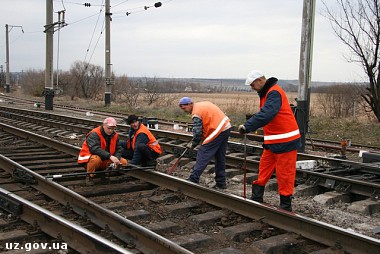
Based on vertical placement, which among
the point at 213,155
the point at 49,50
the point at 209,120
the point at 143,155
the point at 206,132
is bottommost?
the point at 143,155

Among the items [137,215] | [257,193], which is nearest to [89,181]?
[137,215]

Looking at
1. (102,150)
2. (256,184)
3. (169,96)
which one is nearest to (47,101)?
(169,96)

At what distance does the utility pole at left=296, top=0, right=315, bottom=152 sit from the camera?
1157 cm

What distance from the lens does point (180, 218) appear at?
19.1 ft

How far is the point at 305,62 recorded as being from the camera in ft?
38.1

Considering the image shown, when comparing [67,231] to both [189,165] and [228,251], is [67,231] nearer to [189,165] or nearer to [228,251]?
[228,251]

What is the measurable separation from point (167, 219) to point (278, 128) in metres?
1.96

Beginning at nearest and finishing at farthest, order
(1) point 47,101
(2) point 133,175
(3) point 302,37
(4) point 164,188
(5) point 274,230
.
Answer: (5) point 274,230 < (4) point 164,188 < (2) point 133,175 < (3) point 302,37 < (1) point 47,101

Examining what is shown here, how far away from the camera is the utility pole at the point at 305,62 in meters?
11.6

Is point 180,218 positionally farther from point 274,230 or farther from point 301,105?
point 301,105

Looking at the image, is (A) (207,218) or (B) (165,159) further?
(B) (165,159)

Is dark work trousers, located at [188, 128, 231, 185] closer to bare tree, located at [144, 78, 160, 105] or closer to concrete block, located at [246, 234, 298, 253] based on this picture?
concrete block, located at [246, 234, 298, 253]

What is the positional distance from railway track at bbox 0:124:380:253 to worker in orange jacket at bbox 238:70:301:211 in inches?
27.2

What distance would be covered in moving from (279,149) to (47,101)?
72.1ft
